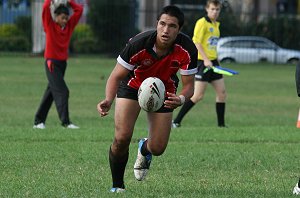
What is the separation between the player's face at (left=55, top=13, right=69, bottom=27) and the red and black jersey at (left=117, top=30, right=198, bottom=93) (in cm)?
707

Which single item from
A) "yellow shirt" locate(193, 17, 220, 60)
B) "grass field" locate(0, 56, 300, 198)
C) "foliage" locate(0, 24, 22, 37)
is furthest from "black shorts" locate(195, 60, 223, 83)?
"foliage" locate(0, 24, 22, 37)

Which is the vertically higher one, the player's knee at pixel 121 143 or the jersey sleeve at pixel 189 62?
the jersey sleeve at pixel 189 62

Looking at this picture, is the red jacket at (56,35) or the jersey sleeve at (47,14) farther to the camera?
the red jacket at (56,35)

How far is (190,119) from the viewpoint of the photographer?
19328 mm

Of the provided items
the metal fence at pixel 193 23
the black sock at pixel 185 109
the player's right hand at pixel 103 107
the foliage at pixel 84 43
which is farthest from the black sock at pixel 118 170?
the foliage at pixel 84 43

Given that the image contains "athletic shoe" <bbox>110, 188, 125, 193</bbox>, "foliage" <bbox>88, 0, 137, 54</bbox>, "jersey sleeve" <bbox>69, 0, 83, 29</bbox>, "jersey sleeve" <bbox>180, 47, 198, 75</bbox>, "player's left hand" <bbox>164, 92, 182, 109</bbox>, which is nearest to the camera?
"player's left hand" <bbox>164, 92, 182, 109</bbox>

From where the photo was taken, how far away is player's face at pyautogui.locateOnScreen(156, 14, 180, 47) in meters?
8.61

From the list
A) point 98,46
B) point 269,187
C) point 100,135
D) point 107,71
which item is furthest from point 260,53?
point 269,187

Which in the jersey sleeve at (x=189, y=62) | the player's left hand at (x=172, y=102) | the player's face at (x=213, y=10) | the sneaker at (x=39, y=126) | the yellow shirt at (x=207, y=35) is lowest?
the sneaker at (x=39, y=126)

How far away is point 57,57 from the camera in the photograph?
52.8ft

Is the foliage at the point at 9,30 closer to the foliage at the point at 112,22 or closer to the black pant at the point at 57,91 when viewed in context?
the foliage at the point at 112,22

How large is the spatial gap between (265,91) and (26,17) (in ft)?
83.3

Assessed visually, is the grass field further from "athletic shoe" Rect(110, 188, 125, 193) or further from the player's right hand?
the player's right hand

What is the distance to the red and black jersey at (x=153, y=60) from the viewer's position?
8703 mm
